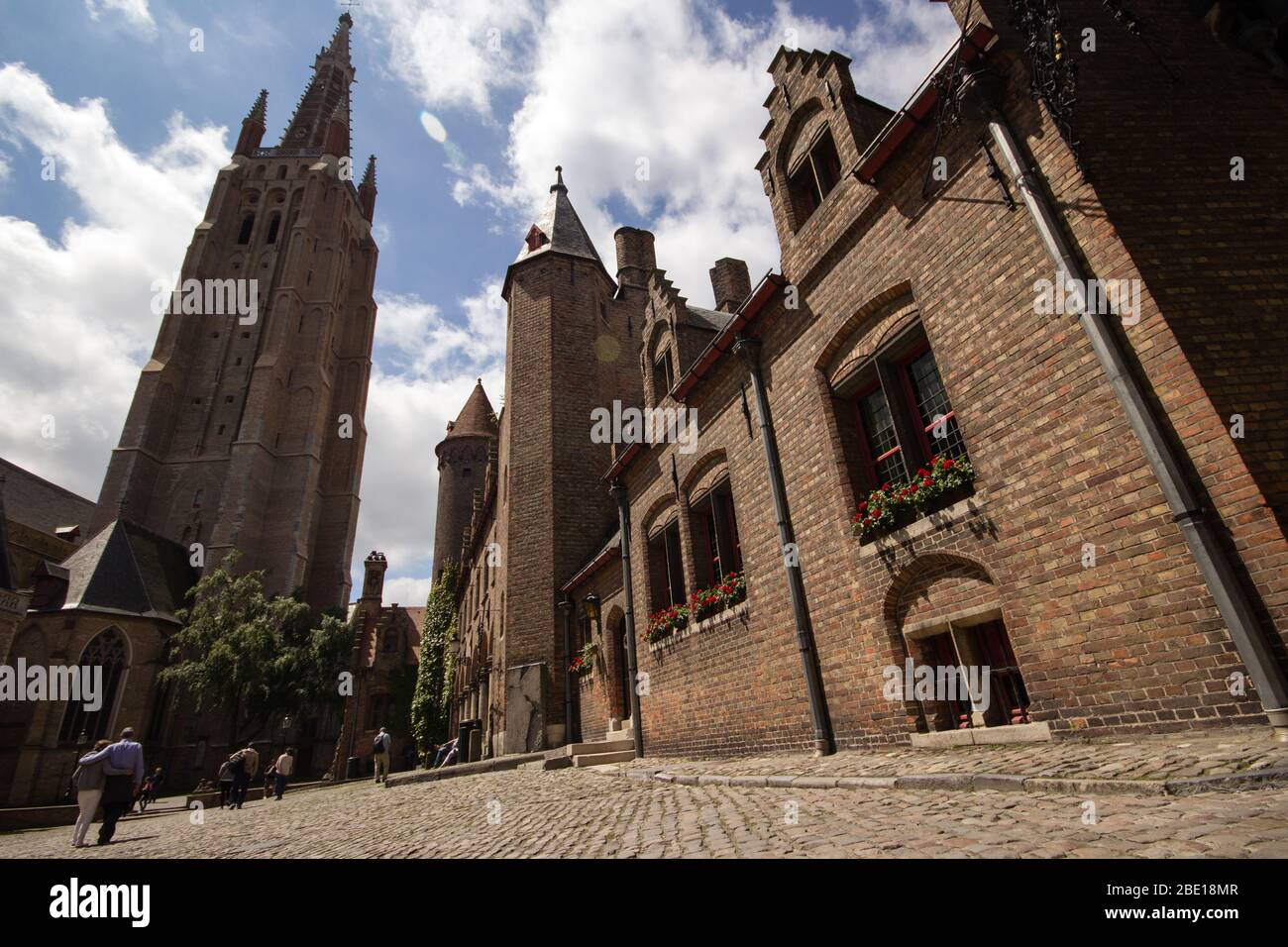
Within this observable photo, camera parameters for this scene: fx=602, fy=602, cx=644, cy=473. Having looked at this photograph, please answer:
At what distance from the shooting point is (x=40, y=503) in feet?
121

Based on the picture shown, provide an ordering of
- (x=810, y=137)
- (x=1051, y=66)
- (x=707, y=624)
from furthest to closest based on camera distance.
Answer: (x=707, y=624)
(x=810, y=137)
(x=1051, y=66)

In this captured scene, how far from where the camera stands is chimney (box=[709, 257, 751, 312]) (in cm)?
1669

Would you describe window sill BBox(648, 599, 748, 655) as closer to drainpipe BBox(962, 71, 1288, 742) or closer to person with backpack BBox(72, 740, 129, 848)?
drainpipe BBox(962, 71, 1288, 742)

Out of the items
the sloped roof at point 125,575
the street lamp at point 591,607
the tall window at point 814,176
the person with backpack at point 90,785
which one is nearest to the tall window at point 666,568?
the street lamp at point 591,607

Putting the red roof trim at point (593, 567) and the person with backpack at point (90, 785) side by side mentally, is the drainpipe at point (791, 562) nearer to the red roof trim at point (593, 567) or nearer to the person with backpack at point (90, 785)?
the red roof trim at point (593, 567)

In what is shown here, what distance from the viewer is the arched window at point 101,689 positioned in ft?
82.0

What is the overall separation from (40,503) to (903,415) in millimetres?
50056

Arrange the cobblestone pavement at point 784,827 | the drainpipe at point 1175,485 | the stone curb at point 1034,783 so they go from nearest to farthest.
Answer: the cobblestone pavement at point 784,827 → the stone curb at point 1034,783 → the drainpipe at point 1175,485

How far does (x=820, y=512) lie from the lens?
833 centimetres

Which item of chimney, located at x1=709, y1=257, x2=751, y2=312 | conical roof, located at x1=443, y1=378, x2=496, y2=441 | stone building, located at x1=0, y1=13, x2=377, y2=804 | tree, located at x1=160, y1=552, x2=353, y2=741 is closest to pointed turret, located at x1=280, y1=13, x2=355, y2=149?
stone building, located at x1=0, y1=13, x2=377, y2=804

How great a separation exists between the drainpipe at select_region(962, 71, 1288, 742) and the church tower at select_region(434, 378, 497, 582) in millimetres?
43705

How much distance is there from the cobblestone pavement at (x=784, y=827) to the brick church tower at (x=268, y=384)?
36.6 m

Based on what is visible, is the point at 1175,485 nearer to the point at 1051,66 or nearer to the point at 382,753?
the point at 1051,66

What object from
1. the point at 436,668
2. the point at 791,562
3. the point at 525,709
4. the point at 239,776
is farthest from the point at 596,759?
the point at 436,668
